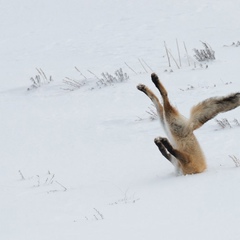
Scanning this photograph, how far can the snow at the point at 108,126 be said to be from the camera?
5680 mm

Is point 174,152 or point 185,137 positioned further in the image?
point 185,137

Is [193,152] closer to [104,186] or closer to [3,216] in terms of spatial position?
[104,186]

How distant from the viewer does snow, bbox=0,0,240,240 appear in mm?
5680

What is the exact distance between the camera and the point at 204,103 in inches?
267

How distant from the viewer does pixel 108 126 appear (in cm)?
998

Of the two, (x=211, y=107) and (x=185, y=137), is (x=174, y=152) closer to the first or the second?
(x=185, y=137)

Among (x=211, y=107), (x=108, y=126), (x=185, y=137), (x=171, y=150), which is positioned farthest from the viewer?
(x=108, y=126)

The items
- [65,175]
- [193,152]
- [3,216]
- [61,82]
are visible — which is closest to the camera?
[3,216]

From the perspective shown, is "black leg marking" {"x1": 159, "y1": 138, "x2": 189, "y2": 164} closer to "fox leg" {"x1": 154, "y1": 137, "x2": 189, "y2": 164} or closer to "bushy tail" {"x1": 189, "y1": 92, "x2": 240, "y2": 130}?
"fox leg" {"x1": 154, "y1": 137, "x2": 189, "y2": 164}

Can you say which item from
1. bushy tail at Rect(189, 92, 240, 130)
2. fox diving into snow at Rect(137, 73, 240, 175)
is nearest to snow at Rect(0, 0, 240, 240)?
fox diving into snow at Rect(137, 73, 240, 175)

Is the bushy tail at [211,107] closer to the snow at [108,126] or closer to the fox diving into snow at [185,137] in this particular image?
the fox diving into snow at [185,137]

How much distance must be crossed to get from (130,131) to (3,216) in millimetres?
3445

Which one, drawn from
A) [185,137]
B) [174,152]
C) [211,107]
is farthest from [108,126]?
[211,107]

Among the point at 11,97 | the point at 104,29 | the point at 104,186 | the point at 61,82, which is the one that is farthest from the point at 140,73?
the point at 104,186
